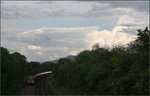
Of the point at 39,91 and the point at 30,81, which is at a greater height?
the point at 30,81

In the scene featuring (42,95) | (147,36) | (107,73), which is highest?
(147,36)

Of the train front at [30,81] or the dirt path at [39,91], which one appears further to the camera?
the train front at [30,81]

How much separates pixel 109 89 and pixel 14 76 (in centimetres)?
1770

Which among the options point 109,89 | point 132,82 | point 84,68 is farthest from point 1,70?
point 132,82

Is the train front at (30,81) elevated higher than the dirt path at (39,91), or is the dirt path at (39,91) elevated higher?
the train front at (30,81)

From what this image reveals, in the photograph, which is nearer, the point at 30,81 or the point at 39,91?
the point at 39,91

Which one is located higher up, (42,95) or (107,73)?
(107,73)

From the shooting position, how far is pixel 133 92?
2862 centimetres

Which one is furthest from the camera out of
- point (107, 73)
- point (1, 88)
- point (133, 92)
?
point (1, 88)

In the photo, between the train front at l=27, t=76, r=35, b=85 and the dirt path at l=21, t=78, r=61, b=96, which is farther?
the train front at l=27, t=76, r=35, b=85

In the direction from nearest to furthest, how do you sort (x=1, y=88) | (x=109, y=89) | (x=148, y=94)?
1. (x=148, y=94)
2. (x=109, y=89)
3. (x=1, y=88)

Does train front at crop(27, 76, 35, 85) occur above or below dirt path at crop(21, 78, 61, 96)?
above

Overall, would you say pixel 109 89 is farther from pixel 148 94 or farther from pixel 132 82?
pixel 148 94

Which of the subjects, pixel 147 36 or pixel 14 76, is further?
pixel 147 36
